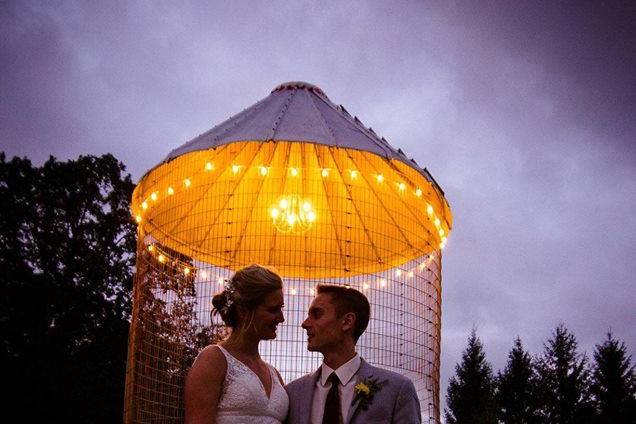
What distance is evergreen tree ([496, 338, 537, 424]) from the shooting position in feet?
111

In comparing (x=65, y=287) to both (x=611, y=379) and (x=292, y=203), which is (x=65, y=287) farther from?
(x=611, y=379)

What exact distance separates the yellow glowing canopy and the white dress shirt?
12.0 feet

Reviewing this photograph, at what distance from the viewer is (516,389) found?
115 ft

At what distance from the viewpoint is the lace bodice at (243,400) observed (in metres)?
4.02

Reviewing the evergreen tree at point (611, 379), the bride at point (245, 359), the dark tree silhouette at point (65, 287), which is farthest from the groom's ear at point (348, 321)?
the evergreen tree at point (611, 379)

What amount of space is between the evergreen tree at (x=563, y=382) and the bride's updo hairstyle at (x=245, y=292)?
2916 centimetres

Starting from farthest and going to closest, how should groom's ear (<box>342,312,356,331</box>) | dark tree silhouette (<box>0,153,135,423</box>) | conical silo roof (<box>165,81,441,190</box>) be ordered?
dark tree silhouette (<box>0,153,135,423</box>)
conical silo roof (<box>165,81,441,190</box>)
groom's ear (<box>342,312,356,331</box>)

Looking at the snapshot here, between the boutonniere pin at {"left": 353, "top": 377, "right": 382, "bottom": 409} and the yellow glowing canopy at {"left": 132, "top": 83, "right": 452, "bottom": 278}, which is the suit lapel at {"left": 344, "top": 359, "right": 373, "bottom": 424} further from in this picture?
the yellow glowing canopy at {"left": 132, "top": 83, "right": 452, "bottom": 278}

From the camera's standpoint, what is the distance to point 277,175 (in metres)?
9.05

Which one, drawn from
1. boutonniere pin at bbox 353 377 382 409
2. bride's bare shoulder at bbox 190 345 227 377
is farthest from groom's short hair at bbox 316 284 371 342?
bride's bare shoulder at bbox 190 345 227 377

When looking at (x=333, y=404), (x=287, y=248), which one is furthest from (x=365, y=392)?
(x=287, y=248)

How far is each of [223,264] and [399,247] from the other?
242cm

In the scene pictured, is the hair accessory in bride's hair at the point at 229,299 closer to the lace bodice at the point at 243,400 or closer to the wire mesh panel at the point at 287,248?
the lace bodice at the point at 243,400

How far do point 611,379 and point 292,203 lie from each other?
2623cm
